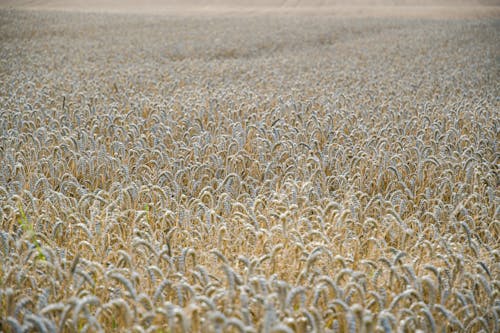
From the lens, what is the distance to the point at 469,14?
3422cm

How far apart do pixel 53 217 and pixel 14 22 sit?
19.4 m

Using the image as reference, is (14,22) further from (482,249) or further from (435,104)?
(482,249)

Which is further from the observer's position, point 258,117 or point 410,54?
point 410,54

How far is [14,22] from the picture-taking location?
19.0m

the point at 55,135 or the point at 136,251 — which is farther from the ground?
the point at 55,135

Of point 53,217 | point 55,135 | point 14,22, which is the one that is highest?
point 14,22

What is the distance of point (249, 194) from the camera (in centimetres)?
365

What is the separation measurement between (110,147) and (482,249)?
3244 mm

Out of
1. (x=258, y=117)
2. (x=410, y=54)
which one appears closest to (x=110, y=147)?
(x=258, y=117)

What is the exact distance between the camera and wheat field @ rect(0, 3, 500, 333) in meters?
1.96

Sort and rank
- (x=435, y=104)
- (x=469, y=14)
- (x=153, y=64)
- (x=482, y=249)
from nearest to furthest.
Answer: (x=482, y=249)
(x=435, y=104)
(x=153, y=64)
(x=469, y=14)

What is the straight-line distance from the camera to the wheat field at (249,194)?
1955mm

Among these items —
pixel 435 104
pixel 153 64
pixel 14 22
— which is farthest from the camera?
pixel 14 22

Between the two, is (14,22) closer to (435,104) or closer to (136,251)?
(435,104)
